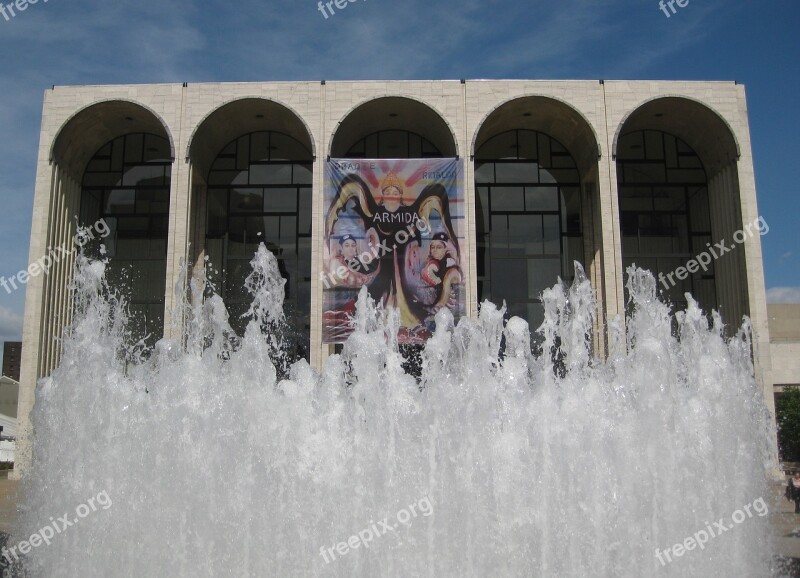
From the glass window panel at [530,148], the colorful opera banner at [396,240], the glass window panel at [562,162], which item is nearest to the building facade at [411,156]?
the glass window panel at [530,148]

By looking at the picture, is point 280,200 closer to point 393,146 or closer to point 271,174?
point 271,174

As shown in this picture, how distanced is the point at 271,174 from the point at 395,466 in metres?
17.3

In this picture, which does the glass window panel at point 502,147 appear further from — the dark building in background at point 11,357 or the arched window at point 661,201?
the dark building in background at point 11,357

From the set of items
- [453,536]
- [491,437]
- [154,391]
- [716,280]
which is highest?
[716,280]

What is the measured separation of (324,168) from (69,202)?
851 cm

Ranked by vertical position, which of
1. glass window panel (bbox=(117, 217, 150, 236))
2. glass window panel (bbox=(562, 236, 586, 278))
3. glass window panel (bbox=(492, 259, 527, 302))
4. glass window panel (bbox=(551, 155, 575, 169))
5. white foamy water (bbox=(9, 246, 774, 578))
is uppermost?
glass window panel (bbox=(551, 155, 575, 169))

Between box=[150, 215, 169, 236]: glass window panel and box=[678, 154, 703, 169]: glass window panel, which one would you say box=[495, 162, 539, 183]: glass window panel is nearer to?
box=[678, 154, 703, 169]: glass window panel

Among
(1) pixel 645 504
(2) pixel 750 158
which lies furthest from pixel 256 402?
(2) pixel 750 158

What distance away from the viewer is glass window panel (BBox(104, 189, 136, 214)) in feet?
79.3

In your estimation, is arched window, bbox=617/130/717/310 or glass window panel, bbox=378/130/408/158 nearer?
arched window, bbox=617/130/717/310

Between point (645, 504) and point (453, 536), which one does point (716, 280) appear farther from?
point (453, 536)

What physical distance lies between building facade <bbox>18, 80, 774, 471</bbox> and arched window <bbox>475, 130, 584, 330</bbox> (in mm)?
47

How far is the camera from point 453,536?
7852mm

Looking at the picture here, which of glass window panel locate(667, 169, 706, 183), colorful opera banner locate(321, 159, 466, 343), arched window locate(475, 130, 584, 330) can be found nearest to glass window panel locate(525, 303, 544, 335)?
arched window locate(475, 130, 584, 330)
